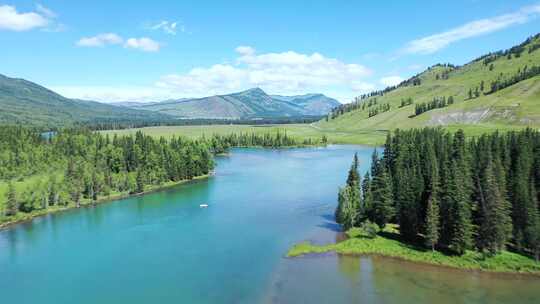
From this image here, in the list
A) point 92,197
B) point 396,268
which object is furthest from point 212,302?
point 92,197

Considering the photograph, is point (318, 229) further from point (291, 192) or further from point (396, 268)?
point (291, 192)

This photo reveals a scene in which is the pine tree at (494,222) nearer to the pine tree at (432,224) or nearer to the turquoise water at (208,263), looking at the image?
the pine tree at (432,224)

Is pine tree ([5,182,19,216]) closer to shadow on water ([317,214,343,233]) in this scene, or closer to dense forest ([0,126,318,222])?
dense forest ([0,126,318,222])

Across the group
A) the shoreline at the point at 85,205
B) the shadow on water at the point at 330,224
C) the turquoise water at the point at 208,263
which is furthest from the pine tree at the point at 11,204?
the shadow on water at the point at 330,224

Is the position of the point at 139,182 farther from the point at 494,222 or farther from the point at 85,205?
the point at 494,222

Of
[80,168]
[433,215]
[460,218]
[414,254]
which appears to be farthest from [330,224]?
[80,168]

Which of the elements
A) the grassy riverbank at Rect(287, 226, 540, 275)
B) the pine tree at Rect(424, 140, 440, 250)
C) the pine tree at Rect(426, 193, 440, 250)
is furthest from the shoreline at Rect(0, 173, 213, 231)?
the pine tree at Rect(426, 193, 440, 250)
